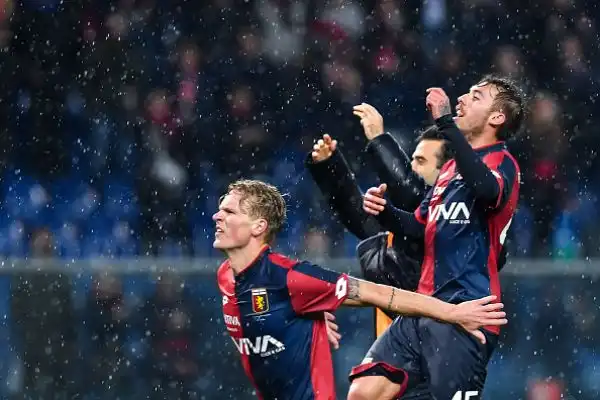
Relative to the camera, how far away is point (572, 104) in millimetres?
10750

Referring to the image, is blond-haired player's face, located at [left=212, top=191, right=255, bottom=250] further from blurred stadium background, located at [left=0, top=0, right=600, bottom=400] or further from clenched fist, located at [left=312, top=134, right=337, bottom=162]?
blurred stadium background, located at [left=0, top=0, right=600, bottom=400]

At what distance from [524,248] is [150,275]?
108 inches

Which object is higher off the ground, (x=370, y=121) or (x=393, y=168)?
(x=370, y=121)

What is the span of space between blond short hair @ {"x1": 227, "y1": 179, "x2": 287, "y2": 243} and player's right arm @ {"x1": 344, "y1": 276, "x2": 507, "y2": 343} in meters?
0.41

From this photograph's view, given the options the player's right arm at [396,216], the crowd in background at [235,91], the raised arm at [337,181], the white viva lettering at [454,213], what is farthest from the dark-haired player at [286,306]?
the crowd in background at [235,91]

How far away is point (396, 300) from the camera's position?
4.70 meters

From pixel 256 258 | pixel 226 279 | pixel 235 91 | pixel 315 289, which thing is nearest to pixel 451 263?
pixel 315 289

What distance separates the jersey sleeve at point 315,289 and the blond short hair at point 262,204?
0.89ft

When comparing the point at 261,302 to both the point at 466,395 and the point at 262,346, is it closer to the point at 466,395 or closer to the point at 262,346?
the point at 262,346

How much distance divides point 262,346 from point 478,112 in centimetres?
130

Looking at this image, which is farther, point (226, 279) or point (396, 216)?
point (396, 216)

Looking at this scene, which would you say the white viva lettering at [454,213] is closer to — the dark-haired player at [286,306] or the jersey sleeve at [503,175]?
the jersey sleeve at [503,175]

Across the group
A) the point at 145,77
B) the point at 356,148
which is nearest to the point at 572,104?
the point at 356,148

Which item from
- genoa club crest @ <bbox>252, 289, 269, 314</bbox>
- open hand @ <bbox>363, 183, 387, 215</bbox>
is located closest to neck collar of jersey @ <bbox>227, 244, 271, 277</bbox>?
genoa club crest @ <bbox>252, 289, 269, 314</bbox>
